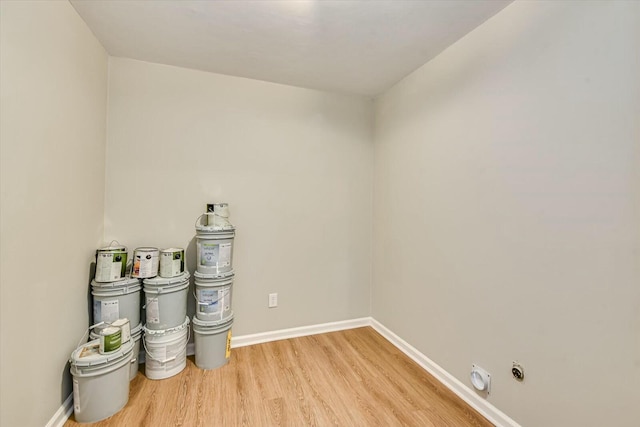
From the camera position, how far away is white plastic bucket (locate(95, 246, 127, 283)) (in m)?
1.93

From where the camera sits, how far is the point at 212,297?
2240 mm

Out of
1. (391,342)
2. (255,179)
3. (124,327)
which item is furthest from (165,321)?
(391,342)

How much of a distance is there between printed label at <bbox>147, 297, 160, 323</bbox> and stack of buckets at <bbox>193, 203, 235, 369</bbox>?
27 centimetres

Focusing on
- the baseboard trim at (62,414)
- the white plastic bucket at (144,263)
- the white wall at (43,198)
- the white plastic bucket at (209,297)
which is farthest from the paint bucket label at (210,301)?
the baseboard trim at (62,414)

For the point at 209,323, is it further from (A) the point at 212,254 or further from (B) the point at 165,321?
(A) the point at 212,254

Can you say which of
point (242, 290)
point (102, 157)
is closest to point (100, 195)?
point (102, 157)

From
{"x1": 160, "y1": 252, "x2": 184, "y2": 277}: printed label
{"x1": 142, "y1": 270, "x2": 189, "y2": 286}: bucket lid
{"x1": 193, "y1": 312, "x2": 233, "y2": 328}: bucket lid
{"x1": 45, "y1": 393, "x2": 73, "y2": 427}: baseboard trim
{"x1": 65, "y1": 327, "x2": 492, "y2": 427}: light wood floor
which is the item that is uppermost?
{"x1": 160, "y1": 252, "x2": 184, "y2": 277}: printed label

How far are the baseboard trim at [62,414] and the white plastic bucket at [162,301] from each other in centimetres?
54

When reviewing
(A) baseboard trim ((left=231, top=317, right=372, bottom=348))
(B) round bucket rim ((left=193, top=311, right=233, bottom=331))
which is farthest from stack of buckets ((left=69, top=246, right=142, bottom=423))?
(A) baseboard trim ((left=231, top=317, right=372, bottom=348))

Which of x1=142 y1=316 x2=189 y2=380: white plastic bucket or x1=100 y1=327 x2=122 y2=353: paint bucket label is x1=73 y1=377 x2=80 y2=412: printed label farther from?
x1=142 y1=316 x2=189 y2=380: white plastic bucket

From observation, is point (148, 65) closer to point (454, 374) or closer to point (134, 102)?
point (134, 102)

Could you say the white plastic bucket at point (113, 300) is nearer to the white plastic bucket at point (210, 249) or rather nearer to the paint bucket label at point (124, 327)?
the paint bucket label at point (124, 327)

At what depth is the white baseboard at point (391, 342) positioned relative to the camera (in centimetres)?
165

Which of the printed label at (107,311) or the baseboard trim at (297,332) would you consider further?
the baseboard trim at (297,332)
